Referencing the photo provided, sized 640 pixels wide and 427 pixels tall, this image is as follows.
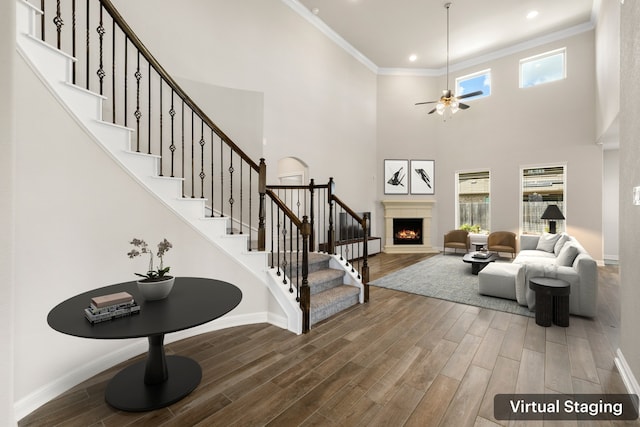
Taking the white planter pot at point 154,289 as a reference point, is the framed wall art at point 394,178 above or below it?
above

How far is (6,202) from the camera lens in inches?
50.0

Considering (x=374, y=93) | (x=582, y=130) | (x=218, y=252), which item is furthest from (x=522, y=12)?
(x=218, y=252)

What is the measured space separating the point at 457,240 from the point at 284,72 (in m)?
6.07

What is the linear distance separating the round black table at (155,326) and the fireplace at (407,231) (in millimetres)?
6827

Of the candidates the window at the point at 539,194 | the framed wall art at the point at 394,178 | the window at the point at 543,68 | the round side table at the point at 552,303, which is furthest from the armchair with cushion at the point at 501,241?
the round side table at the point at 552,303

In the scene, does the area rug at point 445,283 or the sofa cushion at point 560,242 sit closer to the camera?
the area rug at point 445,283

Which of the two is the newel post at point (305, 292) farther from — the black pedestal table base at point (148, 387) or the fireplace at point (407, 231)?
the fireplace at point (407, 231)

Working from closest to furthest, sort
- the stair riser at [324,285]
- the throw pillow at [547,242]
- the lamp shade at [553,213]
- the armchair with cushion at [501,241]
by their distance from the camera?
the stair riser at [324,285] → the throw pillow at [547,242] → the lamp shade at [553,213] → the armchair with cushion at [501,241]

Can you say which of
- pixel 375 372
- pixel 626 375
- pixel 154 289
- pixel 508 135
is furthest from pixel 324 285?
pixel 508 135

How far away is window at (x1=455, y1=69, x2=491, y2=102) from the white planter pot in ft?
28.6

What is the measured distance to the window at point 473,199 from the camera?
310 inches

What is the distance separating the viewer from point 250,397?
2.02 m

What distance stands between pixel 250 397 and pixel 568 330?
134 inches

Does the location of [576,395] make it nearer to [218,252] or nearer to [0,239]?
[218,252]
